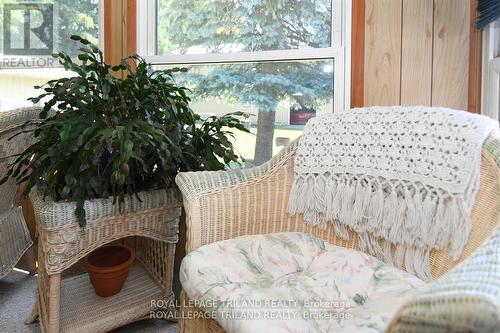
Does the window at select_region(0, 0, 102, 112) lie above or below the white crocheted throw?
above

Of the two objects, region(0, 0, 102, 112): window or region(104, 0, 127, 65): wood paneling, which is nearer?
region(104, 0, 127, 65): wood paneling

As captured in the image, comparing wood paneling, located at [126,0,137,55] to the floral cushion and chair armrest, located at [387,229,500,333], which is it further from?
chair armrest, located at [387,229,500,333]

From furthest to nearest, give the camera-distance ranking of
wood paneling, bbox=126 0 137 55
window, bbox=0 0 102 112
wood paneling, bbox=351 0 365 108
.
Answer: window, bbox=0 0 102 112, wood paneling, bbox=126 0 137 55, wood paneling, bbox=351 0 365 108

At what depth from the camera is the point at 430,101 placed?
1420mm

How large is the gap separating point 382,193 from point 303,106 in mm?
713

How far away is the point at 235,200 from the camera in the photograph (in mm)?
1168

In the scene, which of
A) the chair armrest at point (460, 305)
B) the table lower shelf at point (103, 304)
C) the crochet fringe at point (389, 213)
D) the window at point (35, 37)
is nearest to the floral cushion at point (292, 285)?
the crochet fringe at point (389, 213)

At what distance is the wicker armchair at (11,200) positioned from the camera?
1.46 meters

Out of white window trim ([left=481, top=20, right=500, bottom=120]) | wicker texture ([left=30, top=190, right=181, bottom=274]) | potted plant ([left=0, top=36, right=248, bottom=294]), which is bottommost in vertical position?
wicker texture ([left=30, top=190, right=181, bottom=274])

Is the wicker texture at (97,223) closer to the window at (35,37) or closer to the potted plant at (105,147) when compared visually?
the potted plant at (105,147)

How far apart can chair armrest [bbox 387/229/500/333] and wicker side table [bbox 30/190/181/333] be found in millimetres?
1041

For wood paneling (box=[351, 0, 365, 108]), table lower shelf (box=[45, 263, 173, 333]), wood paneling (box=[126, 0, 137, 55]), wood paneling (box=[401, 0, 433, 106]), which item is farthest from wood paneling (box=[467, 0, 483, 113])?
wood paneling (box=[126, 0, 137, 55])

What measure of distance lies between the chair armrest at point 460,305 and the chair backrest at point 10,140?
4.89 feet

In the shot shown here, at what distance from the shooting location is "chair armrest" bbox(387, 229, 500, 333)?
1.14 ft
